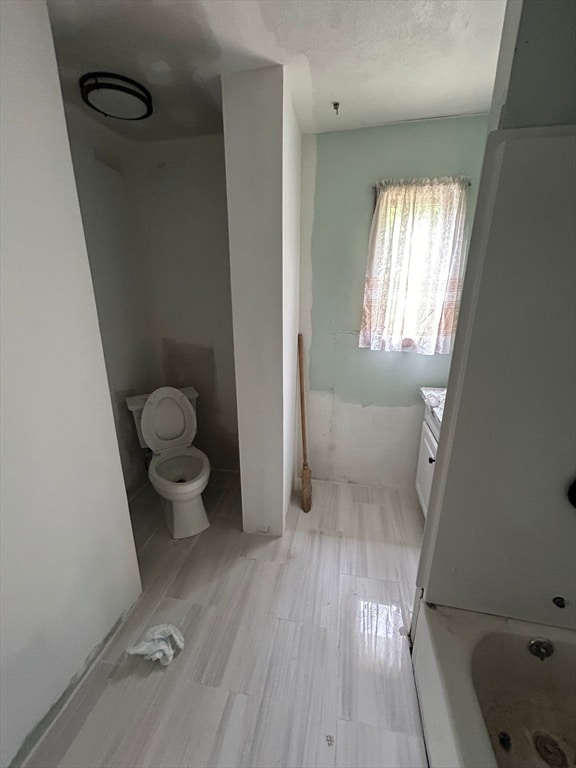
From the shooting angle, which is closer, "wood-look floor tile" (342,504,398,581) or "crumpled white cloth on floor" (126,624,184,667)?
"crumpled white cloth on floor" (126,624,184,667)

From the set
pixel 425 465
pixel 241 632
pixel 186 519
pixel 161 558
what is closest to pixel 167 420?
pixel 186 519

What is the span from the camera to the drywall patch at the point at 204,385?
252cm

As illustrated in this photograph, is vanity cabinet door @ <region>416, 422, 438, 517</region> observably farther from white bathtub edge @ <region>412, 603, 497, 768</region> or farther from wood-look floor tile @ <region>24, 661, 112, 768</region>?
wood-look floor tile @ <region>24, 661, 112, 768</region>

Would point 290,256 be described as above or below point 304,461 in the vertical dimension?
above

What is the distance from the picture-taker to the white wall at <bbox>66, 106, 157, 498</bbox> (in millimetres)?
1887

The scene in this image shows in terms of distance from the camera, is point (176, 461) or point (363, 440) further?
point (363, 440)

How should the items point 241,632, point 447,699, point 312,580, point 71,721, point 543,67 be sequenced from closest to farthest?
1. point 543,67
2. point 447,699
3. point 71,721
4. point 241,632
5. point 312,580

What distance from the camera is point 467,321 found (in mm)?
1028

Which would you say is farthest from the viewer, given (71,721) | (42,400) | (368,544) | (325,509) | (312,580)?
(325,509)

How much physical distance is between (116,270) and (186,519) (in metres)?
1.71

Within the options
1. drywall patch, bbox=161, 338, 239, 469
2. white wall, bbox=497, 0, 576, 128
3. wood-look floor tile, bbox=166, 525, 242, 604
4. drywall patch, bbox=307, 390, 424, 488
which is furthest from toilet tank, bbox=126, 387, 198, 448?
white wall, bbox=497, 0, 576, 128

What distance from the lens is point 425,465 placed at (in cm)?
207

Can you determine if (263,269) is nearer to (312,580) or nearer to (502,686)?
(312,580)

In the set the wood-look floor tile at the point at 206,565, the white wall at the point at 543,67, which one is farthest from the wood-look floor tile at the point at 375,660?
the white wall at the point at 543,67
